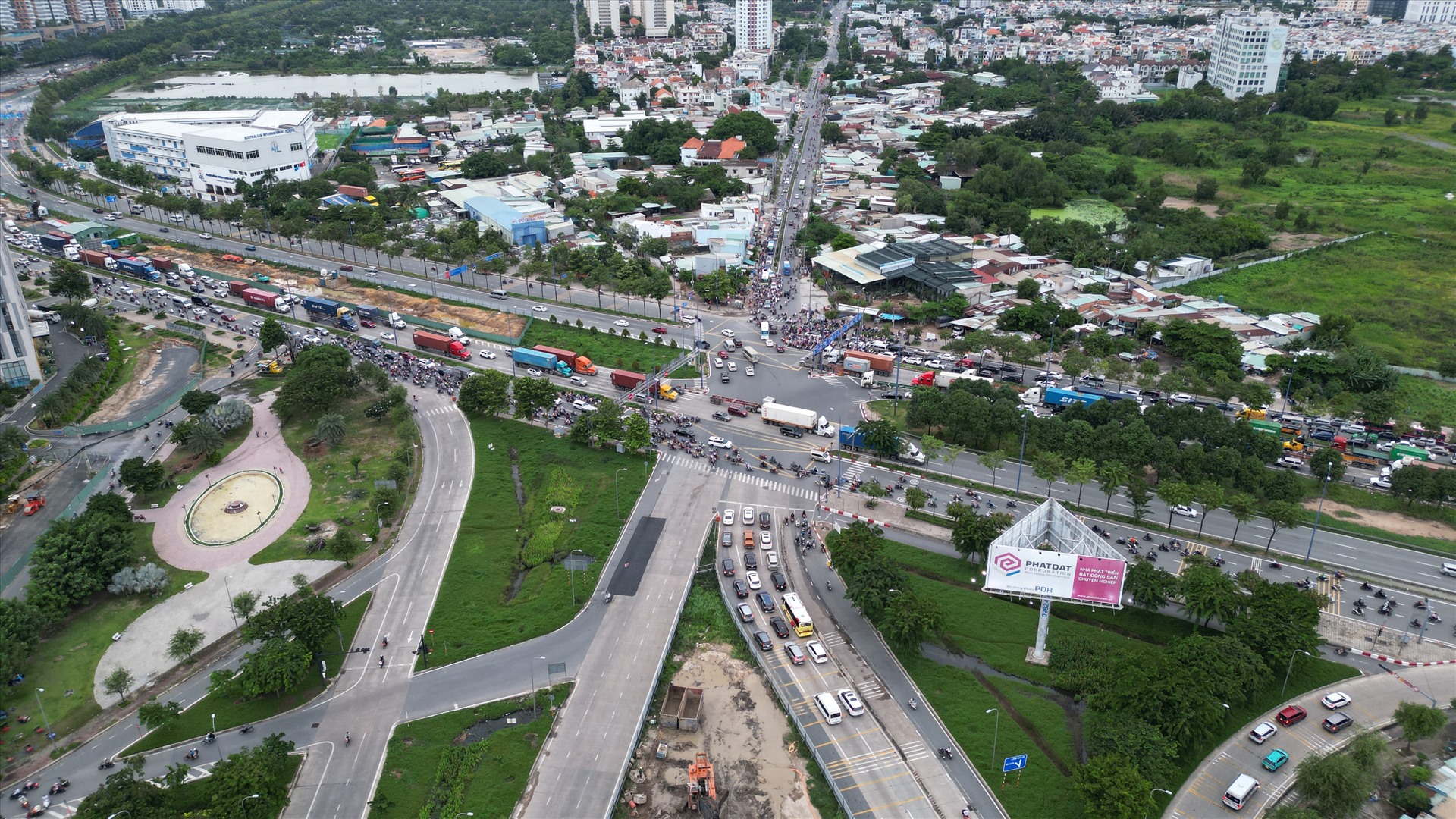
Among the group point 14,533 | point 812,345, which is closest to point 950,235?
point 812,345

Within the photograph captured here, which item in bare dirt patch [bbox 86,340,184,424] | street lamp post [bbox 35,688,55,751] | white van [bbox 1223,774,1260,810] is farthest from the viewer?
bare dirt patch [bbox 86,340,184,424]

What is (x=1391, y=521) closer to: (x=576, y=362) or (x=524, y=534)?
(x=524, y=534)

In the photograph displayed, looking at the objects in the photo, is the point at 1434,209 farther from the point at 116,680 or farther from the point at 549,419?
the point at 116,680

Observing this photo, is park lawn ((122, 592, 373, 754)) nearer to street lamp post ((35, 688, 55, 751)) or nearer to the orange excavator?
street lamp post ((35, 688, 55, 751))

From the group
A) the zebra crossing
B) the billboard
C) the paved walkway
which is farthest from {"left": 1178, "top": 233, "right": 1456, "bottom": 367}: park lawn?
the paved walkway

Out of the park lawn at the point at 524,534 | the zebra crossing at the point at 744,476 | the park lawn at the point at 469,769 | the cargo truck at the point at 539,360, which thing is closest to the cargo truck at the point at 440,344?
the cargo truck at the point at 539,360

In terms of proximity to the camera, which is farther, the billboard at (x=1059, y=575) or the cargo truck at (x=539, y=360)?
the cargo truck at (x=539, y=360)

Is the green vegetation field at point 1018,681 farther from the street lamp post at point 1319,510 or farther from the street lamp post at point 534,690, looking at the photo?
the street lamp post at point 534,690
